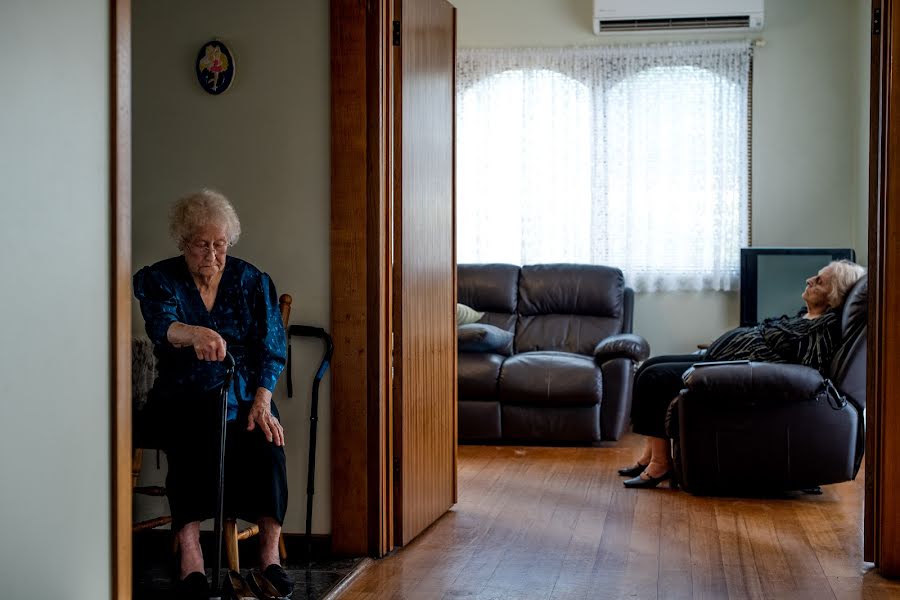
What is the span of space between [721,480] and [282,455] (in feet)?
7.16

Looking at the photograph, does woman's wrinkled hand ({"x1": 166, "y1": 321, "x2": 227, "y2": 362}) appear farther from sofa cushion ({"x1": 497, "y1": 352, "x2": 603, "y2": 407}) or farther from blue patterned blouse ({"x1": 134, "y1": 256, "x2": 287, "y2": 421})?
sofa cushion ({"x1": 497, "y1": 352, "x2": 603, "y2": 407})

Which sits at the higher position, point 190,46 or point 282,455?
point 190,46

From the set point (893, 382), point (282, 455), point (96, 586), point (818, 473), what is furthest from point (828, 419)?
point (96, 586)

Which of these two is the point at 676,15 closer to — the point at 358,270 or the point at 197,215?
the point at 358,270

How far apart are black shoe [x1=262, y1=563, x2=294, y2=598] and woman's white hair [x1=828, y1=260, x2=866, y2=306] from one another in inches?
Answer: 112

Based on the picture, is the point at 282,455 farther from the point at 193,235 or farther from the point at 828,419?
the point at 828,419

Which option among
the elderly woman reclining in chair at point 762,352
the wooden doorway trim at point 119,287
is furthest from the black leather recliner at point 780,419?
the wooden doorway trim at point 119,287

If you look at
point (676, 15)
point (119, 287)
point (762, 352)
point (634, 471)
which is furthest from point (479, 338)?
point (119, 287)

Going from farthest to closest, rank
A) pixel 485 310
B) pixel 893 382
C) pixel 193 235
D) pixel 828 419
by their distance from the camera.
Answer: pixel 485 310, pixel 828 419, pixel 893 382, pixel 193 235

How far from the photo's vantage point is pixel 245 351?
320cm

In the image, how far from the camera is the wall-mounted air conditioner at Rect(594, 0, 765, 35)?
672cm

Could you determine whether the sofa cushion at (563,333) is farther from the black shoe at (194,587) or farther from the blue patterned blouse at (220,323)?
the black shoe at (194,587)

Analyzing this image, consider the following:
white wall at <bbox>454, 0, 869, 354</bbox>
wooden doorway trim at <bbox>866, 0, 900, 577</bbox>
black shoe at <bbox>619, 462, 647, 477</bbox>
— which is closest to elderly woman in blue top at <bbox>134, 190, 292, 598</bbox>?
wooden doorway trim at <bbox>866, 0, 900, 577</bbox>

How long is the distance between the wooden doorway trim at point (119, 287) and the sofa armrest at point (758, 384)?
2.92m
